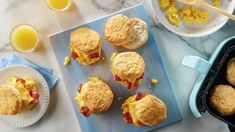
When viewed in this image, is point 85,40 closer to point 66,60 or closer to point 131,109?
point 66,60

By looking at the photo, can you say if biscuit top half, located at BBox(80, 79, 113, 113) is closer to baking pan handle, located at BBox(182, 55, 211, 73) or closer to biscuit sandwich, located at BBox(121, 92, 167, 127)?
biscuit sandwich, located at BBox(121, 92, 167, 127)

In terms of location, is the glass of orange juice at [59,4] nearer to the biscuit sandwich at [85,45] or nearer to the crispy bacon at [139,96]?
the biscuit sandwich at [85,45]

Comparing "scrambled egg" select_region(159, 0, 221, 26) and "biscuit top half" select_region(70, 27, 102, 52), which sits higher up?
"scrambled egg" select_region(159, 0, 221, 26)

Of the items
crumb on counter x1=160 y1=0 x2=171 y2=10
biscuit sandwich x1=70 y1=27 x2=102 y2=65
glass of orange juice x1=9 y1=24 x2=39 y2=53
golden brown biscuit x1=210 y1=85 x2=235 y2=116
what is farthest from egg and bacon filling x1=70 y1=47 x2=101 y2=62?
golden brown biscuit x1=210 y1=85 x2=235 y2=116

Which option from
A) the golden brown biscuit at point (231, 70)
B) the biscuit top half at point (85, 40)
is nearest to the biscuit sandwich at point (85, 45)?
the biscuit top half at point (85, 40)

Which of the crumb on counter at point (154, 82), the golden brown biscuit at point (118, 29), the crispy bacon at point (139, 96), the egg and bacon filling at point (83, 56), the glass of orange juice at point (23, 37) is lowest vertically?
the crispy bacon at point (139, 96)

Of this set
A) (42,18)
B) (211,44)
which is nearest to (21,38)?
(42,18)

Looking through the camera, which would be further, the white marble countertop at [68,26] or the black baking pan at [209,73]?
the white marble countertop at [68,26]
